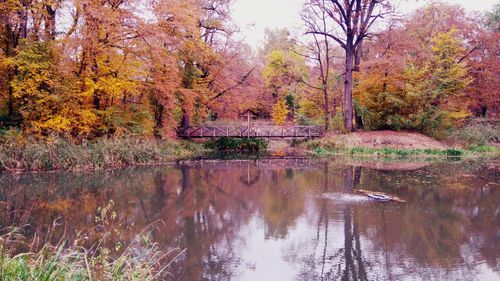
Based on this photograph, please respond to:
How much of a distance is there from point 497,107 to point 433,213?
2665 centimetres

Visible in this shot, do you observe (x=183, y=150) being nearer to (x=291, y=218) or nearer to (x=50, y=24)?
(x=50, y=24)

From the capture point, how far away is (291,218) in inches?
368

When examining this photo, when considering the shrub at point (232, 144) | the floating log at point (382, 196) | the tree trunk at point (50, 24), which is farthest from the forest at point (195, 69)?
the floating log at point (382, 196)

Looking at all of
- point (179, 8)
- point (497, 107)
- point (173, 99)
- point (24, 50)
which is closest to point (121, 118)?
point (173, 99)

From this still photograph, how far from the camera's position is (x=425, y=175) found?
607 inches

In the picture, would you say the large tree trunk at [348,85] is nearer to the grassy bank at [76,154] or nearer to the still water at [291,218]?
the still water at [291,218]

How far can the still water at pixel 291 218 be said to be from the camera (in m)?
6.35

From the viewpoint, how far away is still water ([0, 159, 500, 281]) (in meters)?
6.35

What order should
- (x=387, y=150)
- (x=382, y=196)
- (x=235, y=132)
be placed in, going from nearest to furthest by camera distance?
(x=382, y=196) → (x=387, y=150) → (x=235, y=132)

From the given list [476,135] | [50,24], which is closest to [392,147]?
[476,135]

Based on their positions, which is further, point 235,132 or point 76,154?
point 235,132

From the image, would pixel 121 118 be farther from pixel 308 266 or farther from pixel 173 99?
pixel 308 266

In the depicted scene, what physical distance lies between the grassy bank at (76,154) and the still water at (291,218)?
1.10 m

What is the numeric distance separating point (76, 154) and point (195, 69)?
11177 millimetres
